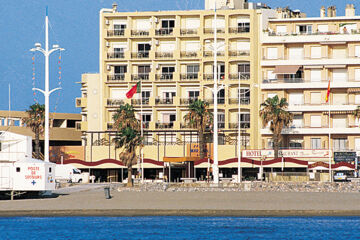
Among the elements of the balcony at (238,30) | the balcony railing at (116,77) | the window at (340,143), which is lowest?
the window at (340,143)

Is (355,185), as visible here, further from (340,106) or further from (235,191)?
(340,106)

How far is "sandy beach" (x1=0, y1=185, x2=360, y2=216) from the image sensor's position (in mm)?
46969

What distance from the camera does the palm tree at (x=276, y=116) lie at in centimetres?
9750

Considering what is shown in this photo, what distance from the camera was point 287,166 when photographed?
291 ft

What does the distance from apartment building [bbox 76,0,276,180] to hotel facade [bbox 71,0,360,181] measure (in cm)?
14

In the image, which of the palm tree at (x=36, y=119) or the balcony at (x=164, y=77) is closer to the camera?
the palm tree at (x=36, y=119)

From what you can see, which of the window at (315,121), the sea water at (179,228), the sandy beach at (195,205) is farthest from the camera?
the window at (315,121)

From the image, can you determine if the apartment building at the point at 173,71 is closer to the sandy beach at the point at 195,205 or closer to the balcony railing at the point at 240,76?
the balcony railing at the point at 240,76

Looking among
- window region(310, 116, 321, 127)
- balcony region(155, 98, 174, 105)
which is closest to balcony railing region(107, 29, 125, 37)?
balcony region(155, 98, 174, 105)

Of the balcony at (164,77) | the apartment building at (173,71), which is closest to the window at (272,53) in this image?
the apartment building at (173,71)

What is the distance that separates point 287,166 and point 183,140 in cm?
2361

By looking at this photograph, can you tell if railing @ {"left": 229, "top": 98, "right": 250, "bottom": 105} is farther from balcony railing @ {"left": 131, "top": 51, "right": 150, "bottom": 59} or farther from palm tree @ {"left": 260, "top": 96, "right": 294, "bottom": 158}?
balcony railing @ {"left": 131, "top": 51, "right": 150, "bottom": 59}

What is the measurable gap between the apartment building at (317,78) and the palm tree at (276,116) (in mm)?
5975

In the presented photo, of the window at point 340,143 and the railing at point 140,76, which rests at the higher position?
the railing at point 140,76
